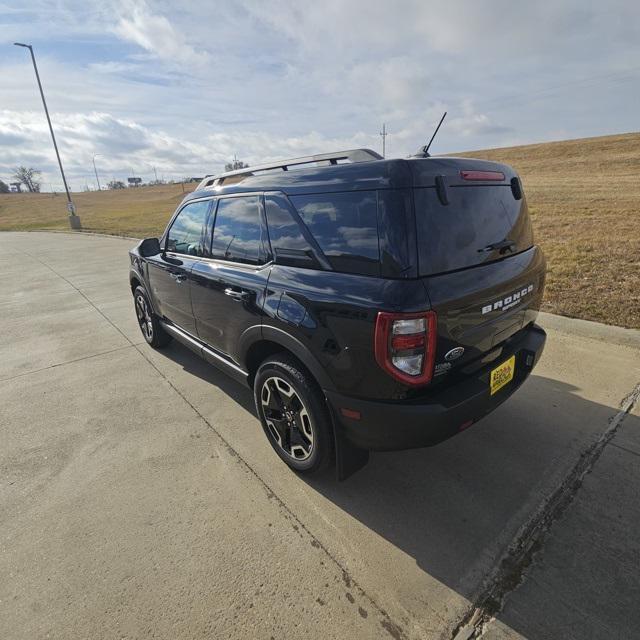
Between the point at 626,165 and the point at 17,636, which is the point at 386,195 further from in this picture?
the point at 626,165

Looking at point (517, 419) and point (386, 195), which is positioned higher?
point (386, 195)

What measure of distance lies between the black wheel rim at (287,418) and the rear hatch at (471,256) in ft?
2.94

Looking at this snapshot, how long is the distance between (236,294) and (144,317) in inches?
104

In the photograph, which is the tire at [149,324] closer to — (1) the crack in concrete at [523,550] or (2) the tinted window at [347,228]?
(2) the tinted window at [347,228]

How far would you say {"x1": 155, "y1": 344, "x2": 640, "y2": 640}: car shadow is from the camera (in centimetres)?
194

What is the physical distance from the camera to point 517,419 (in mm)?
2916

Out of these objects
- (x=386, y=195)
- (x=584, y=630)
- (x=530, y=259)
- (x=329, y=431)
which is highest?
(x=386, y=195)

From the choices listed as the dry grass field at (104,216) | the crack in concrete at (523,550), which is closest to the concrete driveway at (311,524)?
the crack in concrete at (523,550)

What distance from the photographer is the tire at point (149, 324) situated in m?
4.44

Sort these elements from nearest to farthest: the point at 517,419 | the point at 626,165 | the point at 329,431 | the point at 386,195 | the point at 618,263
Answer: the point at 386,195 < the point at 329,431 < the point at 517,419 < the point at 618,263 < the point at 626,165

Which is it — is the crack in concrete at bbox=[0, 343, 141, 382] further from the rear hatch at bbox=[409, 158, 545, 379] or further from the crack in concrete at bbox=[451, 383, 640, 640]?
the crack in concrete at bbox=[451, 383, 640, 640]

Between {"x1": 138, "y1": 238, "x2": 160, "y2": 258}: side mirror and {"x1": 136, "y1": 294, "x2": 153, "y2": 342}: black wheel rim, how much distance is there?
622 millimetres

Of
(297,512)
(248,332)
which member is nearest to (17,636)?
(297,512)

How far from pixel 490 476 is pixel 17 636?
8.07ft
